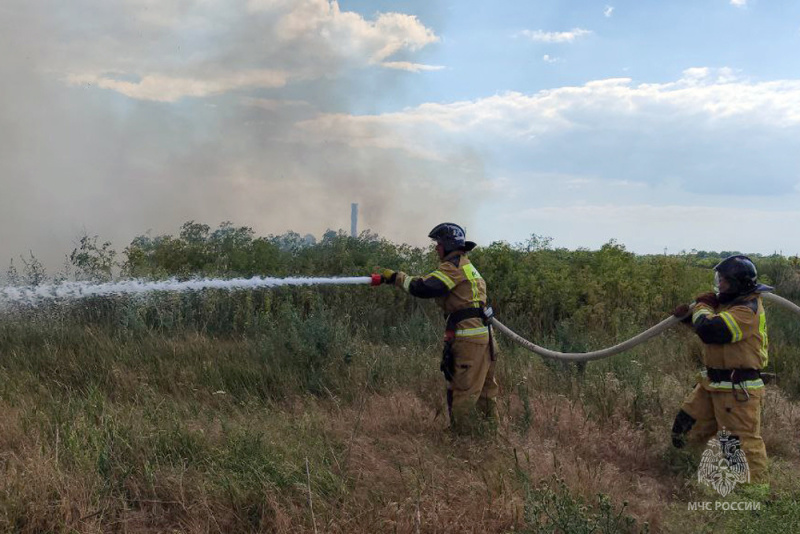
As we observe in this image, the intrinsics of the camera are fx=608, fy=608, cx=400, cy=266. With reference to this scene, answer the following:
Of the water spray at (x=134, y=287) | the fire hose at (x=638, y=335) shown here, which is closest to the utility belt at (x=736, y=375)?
the fire hose at (x=638, y=335)

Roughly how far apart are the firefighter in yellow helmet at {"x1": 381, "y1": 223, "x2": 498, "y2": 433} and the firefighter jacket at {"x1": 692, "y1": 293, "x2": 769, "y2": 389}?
1596mm

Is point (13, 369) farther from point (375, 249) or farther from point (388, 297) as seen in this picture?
point (375, 249)

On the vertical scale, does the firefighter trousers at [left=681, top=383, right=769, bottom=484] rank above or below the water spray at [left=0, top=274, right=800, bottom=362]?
below

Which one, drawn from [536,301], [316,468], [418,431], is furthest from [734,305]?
[536,301]

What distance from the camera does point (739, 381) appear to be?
4.25m

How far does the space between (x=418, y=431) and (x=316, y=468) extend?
49.2 inches

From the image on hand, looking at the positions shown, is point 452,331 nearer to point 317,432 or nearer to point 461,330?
point 461,330

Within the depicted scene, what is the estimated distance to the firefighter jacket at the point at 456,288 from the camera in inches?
191

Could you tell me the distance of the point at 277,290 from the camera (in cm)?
883

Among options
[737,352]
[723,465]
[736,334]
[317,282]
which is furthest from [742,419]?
[317,282]

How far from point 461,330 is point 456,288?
1.15ft

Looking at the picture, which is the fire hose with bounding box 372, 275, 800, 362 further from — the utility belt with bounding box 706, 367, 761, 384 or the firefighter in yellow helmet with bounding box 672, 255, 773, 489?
the utility belt with bounding box 706, 367, 761, 384

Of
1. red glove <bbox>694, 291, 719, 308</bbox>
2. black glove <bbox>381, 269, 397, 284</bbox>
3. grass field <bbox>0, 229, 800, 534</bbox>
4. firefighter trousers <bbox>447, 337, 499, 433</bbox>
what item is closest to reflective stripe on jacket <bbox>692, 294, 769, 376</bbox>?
red glove <bbox>694, 291, 719, 308</bbox>

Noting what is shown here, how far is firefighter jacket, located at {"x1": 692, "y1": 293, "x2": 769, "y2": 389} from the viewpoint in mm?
4184
